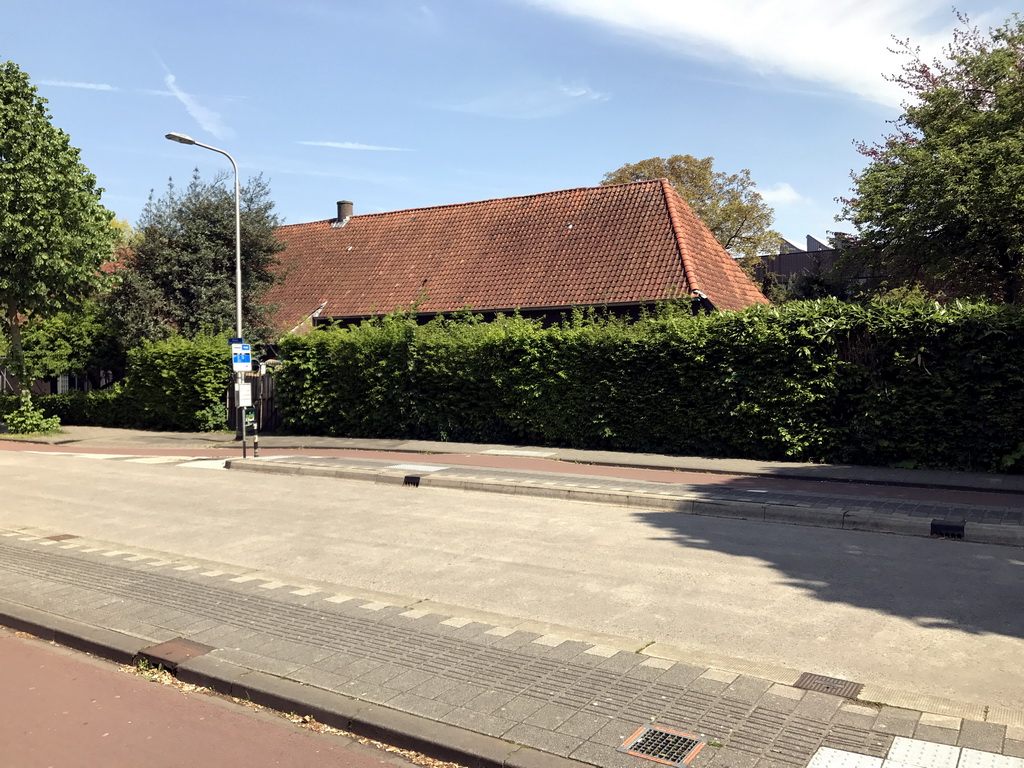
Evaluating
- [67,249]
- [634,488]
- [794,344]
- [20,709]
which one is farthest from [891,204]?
[67,249]

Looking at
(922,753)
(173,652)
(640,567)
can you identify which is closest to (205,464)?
(640,567)

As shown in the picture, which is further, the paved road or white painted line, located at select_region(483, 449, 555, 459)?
white painted line, located at select_region(483, 449, 555, 459)

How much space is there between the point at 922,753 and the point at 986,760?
0.26m

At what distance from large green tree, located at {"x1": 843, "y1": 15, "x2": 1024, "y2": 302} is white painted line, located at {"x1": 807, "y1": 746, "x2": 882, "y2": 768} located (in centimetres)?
1698

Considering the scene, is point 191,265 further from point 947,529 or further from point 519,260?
point 947,529

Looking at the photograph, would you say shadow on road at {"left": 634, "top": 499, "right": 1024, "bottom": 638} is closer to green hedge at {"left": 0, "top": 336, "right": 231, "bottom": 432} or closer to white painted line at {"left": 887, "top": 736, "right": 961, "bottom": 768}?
white painted line at {"left": 887, "top": 736, "right": 961, "bottom": 768}

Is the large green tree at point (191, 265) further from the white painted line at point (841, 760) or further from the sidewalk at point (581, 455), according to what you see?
the white painted line at point (841, 760)

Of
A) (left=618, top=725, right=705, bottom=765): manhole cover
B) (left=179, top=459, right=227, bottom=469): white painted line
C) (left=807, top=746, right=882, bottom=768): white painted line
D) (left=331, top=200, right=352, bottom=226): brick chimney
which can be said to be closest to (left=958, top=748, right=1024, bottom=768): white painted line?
(left=807, top=746, right=882, bottom=768): white painted line

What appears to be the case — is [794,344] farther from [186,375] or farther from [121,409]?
[121,409]

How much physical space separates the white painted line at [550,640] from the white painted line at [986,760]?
244 cm

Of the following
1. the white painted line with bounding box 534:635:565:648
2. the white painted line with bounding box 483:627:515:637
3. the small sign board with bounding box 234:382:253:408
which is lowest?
the white painted line with bounding box 534:635:565:648

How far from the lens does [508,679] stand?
16.4 feet

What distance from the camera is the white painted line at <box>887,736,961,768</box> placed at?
3.88 m

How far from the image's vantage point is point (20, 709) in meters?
4.92
